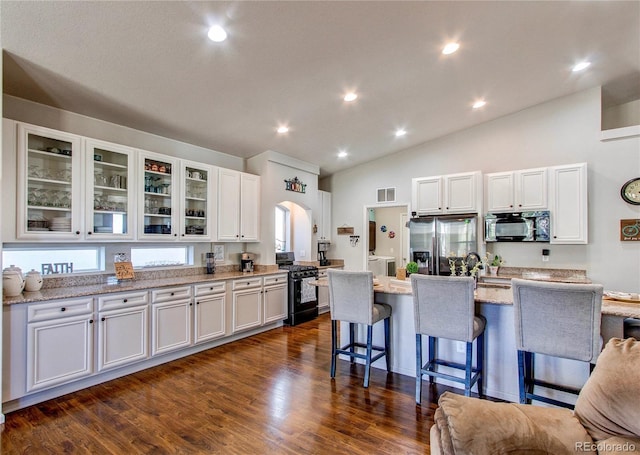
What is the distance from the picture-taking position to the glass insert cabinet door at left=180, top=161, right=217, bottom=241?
4207 mm

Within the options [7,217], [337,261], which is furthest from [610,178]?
[7,217]

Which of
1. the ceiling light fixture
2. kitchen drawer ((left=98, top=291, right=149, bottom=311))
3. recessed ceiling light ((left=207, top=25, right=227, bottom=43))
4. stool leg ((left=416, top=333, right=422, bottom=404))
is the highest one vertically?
the ceiling light fixture

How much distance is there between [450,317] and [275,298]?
3016mm

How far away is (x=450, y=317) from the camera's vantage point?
103 inches

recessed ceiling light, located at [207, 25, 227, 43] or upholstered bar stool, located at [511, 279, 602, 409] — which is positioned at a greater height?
recessed ceiling light, located at [207, 25, 227, 43]

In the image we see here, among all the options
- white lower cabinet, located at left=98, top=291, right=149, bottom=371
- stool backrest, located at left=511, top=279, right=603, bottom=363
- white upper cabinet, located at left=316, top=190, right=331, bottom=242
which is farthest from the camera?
white upper cabinet, located at left=316, top=190, right=331, bottom=242

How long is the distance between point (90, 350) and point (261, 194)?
3080mm

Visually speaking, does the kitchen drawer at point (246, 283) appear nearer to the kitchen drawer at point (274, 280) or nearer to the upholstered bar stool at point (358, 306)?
the kitchen drawer at point (274, 280)

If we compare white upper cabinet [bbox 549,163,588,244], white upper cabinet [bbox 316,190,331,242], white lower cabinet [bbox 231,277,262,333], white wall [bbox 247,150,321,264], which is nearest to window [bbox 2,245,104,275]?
white lower cabinet [bbox 231,277,262,333]

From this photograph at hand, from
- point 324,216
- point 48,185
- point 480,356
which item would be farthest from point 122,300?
point 324,216

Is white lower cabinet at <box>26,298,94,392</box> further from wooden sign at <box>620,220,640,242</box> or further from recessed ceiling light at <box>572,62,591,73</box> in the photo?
wooden sign at <box>620,220,640,242</box>

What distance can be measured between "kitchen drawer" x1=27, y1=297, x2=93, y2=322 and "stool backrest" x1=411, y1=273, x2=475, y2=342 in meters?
2.99

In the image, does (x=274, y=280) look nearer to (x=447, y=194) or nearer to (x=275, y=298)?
(x=275, y=298)

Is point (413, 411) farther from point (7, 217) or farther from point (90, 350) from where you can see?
point (7, 217)
